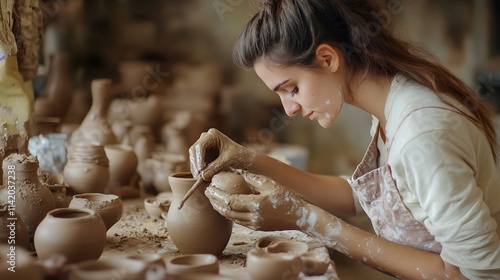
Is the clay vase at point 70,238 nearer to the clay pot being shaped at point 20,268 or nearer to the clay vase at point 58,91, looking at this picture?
the clay pot being shaped at point 20,268

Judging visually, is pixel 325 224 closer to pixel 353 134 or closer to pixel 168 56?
pixel 353 134

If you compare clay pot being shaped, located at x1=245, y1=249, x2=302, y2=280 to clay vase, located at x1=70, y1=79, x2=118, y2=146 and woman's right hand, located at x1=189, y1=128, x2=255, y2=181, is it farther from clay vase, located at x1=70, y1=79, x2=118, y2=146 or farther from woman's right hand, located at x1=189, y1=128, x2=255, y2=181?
clay vase, located at x1=70, y1=79, x2=118, y2=146

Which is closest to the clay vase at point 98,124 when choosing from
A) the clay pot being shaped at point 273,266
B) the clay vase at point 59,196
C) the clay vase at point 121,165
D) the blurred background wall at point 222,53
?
the clay vase at point 121,165

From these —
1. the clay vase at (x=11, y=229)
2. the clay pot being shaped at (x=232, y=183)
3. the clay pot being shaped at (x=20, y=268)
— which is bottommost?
the clay vase at (x=11, y=229)

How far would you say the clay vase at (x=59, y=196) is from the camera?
266cm

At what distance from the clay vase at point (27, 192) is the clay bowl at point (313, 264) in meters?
1.07

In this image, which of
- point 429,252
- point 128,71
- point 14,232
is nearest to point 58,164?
point 14,232

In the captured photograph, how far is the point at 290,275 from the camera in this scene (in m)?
1.95

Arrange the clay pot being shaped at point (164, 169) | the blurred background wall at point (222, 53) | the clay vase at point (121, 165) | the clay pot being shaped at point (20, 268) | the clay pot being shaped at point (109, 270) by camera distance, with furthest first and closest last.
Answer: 1. the blurred background wall at point (222, 53)
2. the clay pot being shaped at point (164, 169)
3. the clay vase at point (121, 165)
4. the clay pot being shaped at point (109, 270)
5. the clay pot being shaped at point (20, 268)

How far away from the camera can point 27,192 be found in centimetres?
235

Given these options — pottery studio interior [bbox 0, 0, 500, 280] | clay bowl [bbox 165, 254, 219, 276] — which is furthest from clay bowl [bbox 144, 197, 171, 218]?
clay bowl [bbox 165, 254, 219, 276]

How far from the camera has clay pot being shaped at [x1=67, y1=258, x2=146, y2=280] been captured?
163 centimetres

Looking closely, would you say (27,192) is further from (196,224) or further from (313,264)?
(313,264)

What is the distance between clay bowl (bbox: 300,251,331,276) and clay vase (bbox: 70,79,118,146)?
2.13 meters
